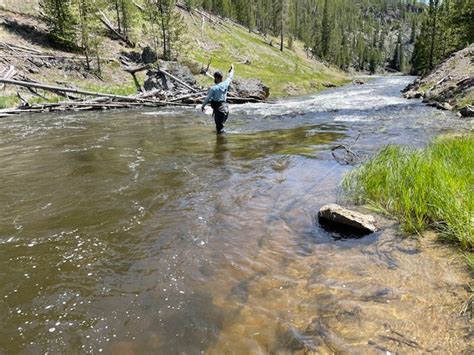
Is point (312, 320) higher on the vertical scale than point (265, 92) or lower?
lower

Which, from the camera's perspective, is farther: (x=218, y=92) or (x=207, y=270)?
(x=218, y=92)

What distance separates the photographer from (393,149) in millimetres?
8445

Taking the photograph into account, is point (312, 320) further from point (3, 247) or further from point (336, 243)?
point (3, 247)

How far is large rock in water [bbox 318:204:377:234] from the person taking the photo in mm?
5875

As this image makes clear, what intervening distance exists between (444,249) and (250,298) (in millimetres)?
2946

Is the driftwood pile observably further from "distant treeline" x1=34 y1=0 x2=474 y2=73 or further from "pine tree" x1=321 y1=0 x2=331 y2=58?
"pine tree" x1=321 y1=0 x2=331 y2=58

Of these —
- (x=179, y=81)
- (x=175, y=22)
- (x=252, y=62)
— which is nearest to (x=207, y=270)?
(x=179, y=81)

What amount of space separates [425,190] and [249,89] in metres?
30.7

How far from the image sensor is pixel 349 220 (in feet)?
19.5

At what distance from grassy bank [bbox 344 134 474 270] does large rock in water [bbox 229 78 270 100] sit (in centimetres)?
2700

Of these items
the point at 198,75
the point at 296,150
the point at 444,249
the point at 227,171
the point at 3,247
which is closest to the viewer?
the point at 444,249

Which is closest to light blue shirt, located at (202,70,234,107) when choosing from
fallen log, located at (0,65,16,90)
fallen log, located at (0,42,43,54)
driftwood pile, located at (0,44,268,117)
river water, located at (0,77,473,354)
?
river water, located at (0,77,473,354)

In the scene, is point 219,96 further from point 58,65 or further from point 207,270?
point 58,65

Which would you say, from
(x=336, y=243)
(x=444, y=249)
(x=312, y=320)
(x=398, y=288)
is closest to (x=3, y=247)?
(x=312, y=320)
